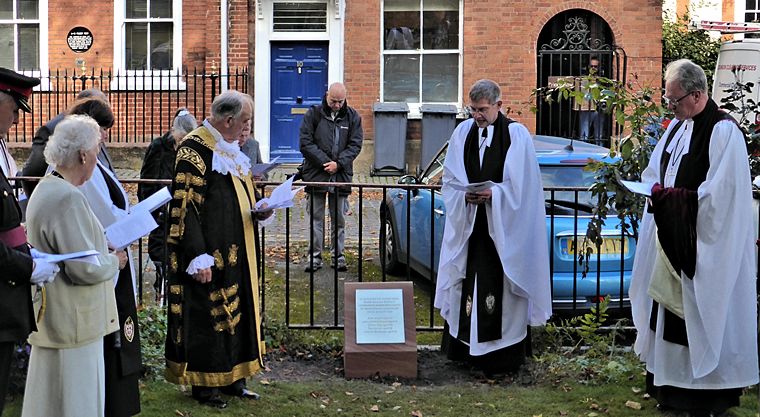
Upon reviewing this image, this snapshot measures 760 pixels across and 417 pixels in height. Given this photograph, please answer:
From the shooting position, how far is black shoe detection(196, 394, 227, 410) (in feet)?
21.0

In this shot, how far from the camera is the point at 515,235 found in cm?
730

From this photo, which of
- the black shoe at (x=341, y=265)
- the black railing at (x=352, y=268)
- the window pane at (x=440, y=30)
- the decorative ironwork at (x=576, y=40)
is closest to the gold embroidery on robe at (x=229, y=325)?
the black railing at (x=352, y=268)

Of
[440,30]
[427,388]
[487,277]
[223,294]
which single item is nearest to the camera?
[223,294]

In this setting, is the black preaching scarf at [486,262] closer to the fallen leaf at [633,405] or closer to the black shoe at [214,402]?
the fallen leaf at [633,405]

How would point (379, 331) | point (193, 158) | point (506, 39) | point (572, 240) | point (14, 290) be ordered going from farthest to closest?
point (506, 39), point (572, 240), point (379, 331), point (193, 158), point (14, 290)

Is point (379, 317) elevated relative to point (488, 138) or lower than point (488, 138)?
lower

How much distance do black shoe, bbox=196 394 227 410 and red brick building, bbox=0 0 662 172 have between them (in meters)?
13.0

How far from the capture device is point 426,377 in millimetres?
7547

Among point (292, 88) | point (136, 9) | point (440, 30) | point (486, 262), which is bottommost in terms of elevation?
point (486, 262)

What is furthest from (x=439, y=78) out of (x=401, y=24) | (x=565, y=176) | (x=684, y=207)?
(x=684, y=207)

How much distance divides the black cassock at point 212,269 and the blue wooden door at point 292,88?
13.2m

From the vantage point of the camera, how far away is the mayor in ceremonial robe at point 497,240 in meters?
7.28

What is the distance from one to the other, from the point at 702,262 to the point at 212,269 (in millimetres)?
2877

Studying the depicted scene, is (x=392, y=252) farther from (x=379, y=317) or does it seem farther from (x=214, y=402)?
(x=214, y=402)
